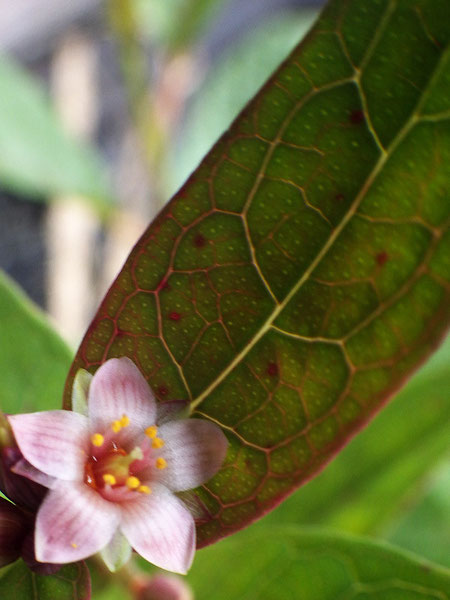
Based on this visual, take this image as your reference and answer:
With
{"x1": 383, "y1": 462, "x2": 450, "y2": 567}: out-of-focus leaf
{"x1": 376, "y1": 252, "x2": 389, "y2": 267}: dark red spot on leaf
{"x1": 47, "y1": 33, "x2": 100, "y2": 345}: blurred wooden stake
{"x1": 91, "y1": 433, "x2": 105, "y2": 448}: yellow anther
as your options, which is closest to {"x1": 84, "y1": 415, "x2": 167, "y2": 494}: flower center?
{"x1": 91, "y1": 433, "x2": 105, "y2": 448}: yellow anther

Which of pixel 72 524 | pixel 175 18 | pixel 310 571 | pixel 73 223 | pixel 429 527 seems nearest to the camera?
pixel 72 524

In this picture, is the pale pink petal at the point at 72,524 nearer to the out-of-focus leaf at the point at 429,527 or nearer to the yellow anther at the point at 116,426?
the yellow anther at the point at 116,426

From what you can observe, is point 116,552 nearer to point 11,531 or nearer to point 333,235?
point 11,531

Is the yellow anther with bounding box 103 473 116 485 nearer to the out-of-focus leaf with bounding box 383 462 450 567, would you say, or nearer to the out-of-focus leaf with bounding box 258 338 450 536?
the out-of-focus leaf with bounding box 258 338 450 536

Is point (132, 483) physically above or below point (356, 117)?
below

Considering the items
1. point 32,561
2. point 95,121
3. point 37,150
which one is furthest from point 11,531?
point 95,121

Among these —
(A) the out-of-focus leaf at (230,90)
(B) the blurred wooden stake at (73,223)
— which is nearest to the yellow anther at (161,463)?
(B) the blurred wooden stake at (73,223)
